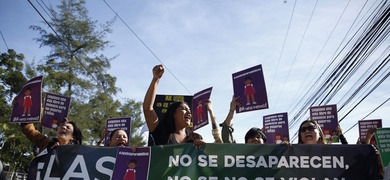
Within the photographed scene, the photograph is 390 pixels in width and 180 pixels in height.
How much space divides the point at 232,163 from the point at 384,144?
154 cm

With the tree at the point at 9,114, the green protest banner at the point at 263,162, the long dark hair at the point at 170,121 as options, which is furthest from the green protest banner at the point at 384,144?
the tree at the point at 9,114

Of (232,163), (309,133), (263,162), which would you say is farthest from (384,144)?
(232,163)

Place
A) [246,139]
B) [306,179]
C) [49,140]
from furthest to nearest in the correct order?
1. [246,139]
2. [49,140]
3. [306,179]

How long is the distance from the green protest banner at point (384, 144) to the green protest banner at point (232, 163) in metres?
0.13

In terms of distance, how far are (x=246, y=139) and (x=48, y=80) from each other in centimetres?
1519

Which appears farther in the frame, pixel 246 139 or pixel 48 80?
pixel 48 80

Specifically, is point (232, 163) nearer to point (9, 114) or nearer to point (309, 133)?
point (309, 133)

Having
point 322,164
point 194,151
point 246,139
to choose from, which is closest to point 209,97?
point 246,139

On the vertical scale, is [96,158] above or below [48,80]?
below

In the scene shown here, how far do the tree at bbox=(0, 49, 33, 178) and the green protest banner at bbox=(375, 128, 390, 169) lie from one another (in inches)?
604

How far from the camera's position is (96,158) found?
3.59 metres

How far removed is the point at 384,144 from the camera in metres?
3.70

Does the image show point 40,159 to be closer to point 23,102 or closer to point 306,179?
point 23,102

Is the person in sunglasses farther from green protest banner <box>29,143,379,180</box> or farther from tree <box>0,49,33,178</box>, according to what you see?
tree <box>0,49,33,178</box>
